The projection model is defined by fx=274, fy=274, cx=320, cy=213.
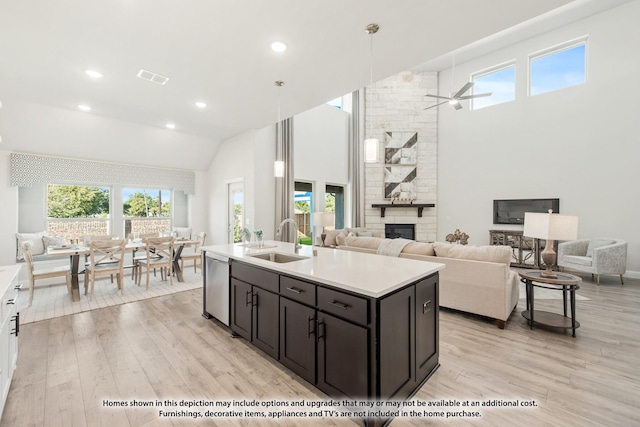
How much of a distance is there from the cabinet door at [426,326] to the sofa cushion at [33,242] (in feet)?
21.2

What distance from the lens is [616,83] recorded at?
5.59 m

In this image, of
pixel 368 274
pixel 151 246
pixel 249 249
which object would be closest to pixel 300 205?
pixel 151 246

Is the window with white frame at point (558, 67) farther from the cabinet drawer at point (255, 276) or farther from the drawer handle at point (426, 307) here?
the cabinet drawer at point (255, 276)

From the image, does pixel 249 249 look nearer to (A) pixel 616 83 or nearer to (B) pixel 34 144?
(B) pixel 34 144

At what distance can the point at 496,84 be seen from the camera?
7270 millimetres

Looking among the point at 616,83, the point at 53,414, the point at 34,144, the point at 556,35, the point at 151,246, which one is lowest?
the point at 53,414

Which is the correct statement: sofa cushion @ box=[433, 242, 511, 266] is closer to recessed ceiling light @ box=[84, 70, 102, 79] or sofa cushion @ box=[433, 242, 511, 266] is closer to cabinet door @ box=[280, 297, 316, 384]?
cabinet door @ box=[280, 297, 316, 384]

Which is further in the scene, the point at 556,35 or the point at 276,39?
the point at 556,35

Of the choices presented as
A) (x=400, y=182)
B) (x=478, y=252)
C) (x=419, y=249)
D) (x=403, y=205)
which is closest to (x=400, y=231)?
(x=403, y=205)

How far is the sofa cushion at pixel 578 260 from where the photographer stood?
506cm

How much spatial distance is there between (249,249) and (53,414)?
6.26 ft

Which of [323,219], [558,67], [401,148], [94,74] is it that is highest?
[558,67]

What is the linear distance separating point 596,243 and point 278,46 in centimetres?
680

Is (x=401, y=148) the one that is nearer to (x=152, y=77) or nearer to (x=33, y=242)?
(x=152, y=77)
